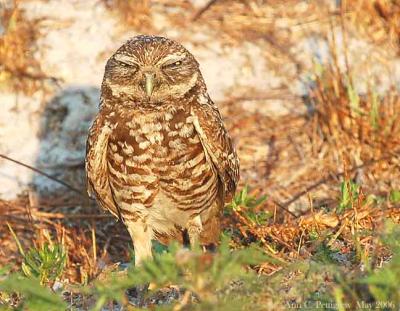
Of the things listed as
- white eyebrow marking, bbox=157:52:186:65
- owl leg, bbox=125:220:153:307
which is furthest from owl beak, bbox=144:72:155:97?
owl leg, bbox=125:220:153:307

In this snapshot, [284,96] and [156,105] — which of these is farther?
[284,96]

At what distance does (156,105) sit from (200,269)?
209 centimetres

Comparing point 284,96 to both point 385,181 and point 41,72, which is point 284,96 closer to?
point 385,181

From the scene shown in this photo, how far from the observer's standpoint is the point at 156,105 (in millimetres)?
4871

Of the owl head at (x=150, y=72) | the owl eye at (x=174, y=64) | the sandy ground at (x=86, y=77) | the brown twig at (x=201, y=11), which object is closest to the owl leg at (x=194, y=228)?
the owl head at (x=150, y=72)

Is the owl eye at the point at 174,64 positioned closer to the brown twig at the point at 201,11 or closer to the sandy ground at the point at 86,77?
the sandy ground at the point at 86,77

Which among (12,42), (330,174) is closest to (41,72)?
(12,42)

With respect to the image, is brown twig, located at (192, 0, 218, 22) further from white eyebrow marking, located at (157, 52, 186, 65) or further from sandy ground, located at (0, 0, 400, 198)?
white eyebrow marking, located at (157, 52, 186, 65)

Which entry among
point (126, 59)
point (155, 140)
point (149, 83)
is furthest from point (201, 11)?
point (155, 140)

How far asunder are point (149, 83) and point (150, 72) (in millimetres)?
94

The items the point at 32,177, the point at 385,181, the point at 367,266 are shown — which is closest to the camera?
the point at 367,266

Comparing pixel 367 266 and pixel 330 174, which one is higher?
pixel 367 266

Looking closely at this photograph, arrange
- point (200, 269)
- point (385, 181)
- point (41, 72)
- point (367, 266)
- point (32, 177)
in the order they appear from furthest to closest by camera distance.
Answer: point (41, 72) < point (32, 177) < point (385, 181) < point (367, 266) < point (200, 269)

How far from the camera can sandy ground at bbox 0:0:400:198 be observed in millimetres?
7227
